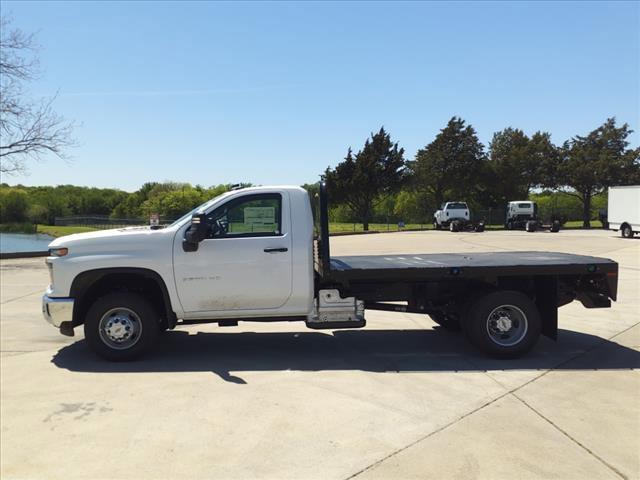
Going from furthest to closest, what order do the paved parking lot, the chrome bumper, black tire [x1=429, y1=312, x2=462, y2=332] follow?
black tire [x1=429, y1=312, x2=462, y2=332] < the chrome bumper < the paved parking lot

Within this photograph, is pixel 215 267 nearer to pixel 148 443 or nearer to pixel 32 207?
pixel 148 443

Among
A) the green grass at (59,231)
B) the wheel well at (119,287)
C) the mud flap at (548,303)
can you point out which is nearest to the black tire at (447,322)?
the mud flap at (548,303)

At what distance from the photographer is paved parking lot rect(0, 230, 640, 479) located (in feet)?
11.8

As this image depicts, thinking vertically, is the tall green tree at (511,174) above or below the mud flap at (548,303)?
above

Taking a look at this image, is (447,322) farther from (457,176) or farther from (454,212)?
(457,176)

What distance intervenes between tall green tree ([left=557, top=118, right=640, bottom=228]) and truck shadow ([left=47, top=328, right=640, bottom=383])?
47.3 m

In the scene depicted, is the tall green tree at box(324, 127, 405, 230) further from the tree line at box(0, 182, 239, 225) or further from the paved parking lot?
the paved parking lot

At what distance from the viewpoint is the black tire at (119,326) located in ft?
19.4

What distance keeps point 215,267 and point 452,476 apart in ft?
11.6

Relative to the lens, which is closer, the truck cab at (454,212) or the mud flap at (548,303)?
the mud flap at (548,303)

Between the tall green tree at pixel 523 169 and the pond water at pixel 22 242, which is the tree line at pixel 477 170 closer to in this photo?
the tall green tree at pixel 523 169

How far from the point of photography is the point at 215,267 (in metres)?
5.93

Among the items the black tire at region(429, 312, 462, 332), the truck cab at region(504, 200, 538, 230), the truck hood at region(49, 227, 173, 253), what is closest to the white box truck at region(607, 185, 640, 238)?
the truck cab at region(504, 200, 538, 230)

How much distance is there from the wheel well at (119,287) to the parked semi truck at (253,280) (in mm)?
13
